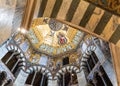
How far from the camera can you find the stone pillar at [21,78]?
34.9 feet

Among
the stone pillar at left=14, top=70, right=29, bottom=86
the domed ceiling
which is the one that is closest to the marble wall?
the stone pillar at left=14, top=70, right=29, bottom=86

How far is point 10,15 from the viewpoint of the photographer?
12.4 ft

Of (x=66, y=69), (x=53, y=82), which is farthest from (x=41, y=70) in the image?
(x=66, y=69)

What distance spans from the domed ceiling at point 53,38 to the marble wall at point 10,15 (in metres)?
8.87

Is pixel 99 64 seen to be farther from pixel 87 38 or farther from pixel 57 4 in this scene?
pixel 57 4

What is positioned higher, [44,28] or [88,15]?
[44,28]

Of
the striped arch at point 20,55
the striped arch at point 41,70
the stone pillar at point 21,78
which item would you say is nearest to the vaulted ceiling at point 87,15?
the stone pillar at point 21,78

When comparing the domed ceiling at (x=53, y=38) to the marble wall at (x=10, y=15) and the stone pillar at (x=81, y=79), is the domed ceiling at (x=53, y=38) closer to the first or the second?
the stone pillar at (x=81, y=79)

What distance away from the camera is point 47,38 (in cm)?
1371

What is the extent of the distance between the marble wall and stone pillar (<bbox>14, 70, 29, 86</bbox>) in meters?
7.02

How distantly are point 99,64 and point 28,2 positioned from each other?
22.1 feet

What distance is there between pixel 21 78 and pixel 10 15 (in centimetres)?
764

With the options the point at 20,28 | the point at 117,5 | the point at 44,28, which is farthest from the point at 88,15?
the point at 44,28

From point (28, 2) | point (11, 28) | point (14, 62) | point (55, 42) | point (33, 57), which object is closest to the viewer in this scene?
point (28, 2)
